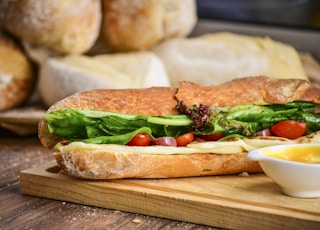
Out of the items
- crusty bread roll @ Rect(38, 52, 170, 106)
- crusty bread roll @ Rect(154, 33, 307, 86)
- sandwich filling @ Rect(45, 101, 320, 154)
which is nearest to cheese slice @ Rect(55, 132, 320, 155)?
sandwich filling @ Rect(45, 101, 320, 154)

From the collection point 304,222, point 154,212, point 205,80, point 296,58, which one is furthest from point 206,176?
point 296,58

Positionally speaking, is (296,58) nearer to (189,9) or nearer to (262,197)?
(189,9)

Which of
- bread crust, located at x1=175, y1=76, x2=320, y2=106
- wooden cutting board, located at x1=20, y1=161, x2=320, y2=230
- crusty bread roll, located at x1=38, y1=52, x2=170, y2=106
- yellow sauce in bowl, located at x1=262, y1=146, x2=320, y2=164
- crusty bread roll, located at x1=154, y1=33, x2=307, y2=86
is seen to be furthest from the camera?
crusty bread roll, located at x1=154, y1=33, x2=307, y2=86

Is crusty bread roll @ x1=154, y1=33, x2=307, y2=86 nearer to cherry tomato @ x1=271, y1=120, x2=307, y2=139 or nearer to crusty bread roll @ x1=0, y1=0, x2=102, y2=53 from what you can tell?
→ crusty bread roll @ x1=0, y1=0, x2=102, y2=53

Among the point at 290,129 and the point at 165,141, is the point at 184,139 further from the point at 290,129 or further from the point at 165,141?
the point at 290,129

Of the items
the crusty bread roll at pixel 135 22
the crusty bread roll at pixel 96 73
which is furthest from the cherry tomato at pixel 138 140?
the crusty bread roll at pixel 135 22

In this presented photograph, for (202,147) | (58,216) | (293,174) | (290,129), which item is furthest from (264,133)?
(58,216)
